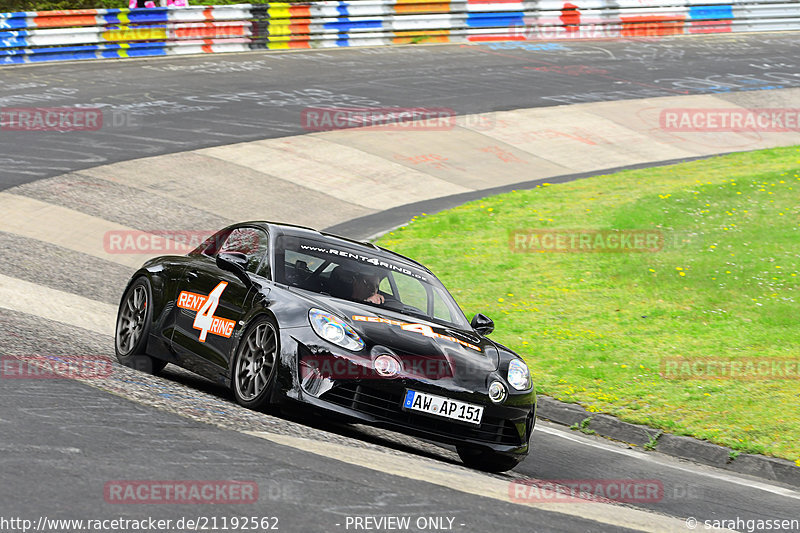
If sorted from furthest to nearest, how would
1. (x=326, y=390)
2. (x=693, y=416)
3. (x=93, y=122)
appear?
(x=93, y=122) < (x=693, y=416) < (x=326, y=390)

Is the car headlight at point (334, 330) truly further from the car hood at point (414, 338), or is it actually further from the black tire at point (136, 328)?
the black tire at point (136, 328)

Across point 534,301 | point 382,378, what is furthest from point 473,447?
point 534,301

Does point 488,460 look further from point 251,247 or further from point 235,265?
point 251,247

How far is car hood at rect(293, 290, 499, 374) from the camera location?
7.28m

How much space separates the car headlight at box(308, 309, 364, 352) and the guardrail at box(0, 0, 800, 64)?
20059mm

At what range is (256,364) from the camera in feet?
24.5

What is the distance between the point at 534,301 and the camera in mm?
13258

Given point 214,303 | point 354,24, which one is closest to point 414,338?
point 214,303

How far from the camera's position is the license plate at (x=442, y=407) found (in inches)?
277

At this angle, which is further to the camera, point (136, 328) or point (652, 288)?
point (652, 288)

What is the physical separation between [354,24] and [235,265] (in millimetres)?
23827

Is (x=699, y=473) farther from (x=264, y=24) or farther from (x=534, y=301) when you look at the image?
(x=264, y=24)

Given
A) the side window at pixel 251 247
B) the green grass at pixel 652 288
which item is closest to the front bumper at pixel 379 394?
the side window at pixel 251 247

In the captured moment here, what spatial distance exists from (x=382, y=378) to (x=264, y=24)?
24.1 m
